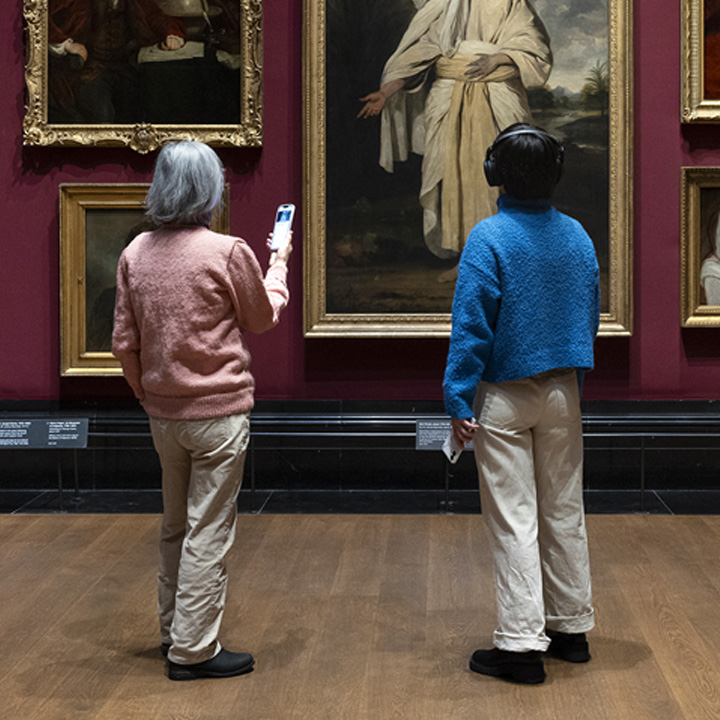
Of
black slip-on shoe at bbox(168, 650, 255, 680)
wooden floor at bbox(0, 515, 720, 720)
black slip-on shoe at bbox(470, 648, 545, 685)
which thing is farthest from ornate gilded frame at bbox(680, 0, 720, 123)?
black slip-on shoe at bbox(168, 650, 255, 680)

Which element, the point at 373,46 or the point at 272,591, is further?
the point at 373,46

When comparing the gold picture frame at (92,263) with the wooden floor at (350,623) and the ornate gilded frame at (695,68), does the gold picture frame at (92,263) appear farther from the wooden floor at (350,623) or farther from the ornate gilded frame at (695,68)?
the ornate gilded frame at (695,68)

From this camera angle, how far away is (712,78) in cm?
788

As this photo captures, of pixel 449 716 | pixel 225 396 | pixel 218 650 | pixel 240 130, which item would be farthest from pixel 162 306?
pixel 240 130

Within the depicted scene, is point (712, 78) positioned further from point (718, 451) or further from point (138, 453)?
point (138, 453)

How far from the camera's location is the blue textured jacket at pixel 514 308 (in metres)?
4.07

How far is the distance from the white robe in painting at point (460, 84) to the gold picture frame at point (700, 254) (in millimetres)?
1511

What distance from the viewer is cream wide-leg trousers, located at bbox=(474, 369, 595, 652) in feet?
13.5

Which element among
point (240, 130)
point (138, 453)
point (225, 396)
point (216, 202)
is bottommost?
point (138, 453)

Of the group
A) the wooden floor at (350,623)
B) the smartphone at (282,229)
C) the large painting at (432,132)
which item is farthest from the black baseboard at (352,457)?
the smartphone at (282,229)

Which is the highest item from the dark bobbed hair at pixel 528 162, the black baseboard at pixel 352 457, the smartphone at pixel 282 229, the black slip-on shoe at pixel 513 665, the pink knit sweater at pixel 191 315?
the dark bobbed hair at pixel 528 162

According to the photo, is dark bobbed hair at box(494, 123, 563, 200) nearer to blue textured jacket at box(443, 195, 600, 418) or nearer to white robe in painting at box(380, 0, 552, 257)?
blue textured jacket at box(443, 195, 600, 418)

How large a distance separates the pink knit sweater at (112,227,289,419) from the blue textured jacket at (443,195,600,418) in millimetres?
847

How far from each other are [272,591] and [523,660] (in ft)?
5.79
